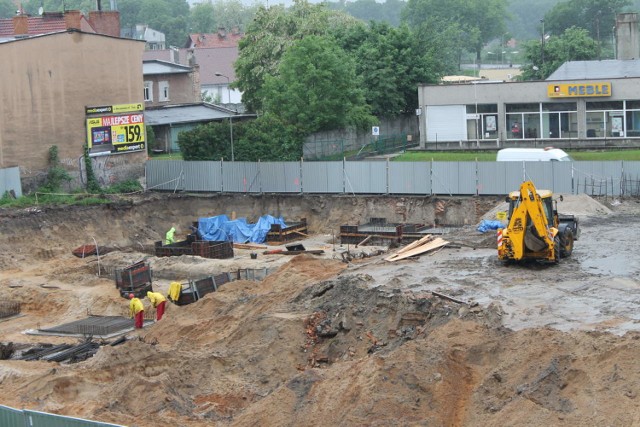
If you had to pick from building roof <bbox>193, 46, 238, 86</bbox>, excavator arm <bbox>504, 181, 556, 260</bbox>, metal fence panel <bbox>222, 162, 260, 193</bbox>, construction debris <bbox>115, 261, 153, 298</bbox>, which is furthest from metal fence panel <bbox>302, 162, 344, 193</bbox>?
A: building roof <bbox>193, 46, 238, 86</bbox>

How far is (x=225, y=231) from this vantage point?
44312 mm

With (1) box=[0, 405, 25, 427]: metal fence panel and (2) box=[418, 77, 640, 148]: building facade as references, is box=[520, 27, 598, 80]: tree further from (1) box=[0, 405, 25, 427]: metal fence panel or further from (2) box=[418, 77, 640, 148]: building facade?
(1) box=[0, 405, 25, 427]: metal fence panel

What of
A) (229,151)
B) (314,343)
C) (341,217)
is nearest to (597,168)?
(341,217)

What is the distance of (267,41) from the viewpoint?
212 ft

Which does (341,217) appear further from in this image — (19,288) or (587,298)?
(587,298)

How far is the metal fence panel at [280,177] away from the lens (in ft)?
158

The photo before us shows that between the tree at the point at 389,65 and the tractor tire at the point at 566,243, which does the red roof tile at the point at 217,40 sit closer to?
the tree at the point at 389,65

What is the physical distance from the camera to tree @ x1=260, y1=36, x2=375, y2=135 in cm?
5359

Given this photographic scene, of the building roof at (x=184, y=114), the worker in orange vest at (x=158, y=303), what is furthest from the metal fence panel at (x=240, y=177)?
the worker in orange vest at (x=158, y=303)

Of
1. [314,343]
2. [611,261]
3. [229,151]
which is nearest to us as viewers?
[314,343]

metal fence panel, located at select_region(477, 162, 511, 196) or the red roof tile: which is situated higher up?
the red roof tile

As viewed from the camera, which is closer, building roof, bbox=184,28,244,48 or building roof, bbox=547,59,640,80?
building roof, bbox=547,59,640,80

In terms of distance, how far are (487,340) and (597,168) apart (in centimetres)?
2287

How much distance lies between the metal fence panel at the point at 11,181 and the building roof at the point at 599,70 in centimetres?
2907
